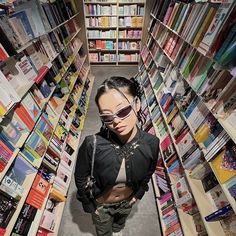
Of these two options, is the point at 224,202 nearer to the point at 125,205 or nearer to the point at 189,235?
the point at 189,235

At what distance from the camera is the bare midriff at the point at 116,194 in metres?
1.24

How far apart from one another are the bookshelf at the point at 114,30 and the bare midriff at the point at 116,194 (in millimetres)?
4074

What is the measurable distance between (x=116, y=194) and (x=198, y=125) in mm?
803

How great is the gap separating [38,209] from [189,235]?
48.4 inches

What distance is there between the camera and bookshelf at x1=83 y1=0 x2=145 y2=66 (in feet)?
13.8

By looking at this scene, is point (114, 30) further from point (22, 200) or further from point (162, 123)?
point (22, 200)

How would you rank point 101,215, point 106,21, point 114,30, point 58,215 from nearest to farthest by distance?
1. point 101,215
2. point 58,215
3. point 106,21
4. point 114,30

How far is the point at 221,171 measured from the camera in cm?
108

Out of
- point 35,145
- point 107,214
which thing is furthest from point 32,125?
point 107,214

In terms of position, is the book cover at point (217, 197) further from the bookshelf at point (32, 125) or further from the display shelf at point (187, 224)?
the bookshelf at point (32, 125)

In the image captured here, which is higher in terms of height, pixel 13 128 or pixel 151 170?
pixel 13 128

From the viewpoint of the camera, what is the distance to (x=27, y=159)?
1447 millimetres

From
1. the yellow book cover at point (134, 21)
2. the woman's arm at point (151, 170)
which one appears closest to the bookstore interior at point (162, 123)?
the woman's arm at point (151, 170)

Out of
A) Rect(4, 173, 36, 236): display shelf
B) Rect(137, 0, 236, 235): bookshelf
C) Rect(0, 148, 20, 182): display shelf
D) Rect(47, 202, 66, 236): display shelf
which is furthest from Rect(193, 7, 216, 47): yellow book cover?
Rect(47, 202, 66, 236): display shelf
